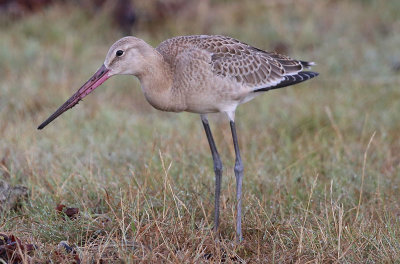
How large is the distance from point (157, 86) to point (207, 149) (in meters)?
1.65

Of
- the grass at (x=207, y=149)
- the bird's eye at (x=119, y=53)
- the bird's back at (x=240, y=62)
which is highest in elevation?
the bird's eye at (x=119, y=53)

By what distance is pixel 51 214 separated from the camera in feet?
13.5

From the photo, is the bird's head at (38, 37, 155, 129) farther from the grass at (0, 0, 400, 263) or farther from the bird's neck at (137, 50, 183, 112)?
the grass at (0, 0, 400, 263)

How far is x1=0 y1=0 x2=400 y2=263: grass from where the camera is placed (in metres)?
3.80

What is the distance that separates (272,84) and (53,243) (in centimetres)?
195

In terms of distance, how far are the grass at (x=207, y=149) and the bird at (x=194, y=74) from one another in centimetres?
39

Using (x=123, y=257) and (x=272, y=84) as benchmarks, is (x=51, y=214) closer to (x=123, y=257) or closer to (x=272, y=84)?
(x=123, y=257)

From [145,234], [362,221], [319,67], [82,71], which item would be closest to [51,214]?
[145,234]

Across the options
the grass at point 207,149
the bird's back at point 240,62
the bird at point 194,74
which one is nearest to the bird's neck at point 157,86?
the bird at point 194,74

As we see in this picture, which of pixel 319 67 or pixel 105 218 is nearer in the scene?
pixel 105 218

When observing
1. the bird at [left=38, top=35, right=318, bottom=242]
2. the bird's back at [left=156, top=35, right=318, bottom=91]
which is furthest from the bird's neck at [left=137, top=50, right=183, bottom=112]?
the bird's back at [left=156, top=35, right=318, bottom=91]

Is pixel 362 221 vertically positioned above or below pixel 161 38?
below

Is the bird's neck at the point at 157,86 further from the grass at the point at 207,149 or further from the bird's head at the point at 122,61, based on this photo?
the grass at the point at 207,149

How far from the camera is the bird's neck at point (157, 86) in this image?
4.11 meters
